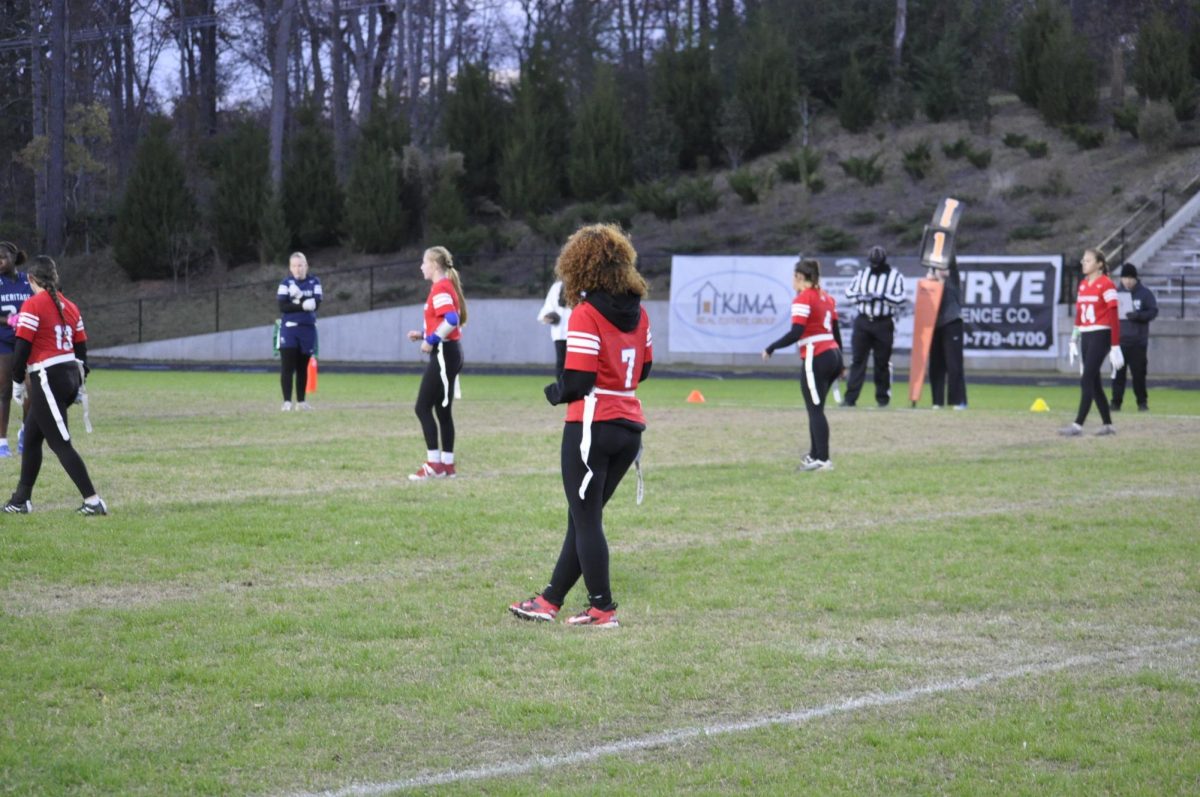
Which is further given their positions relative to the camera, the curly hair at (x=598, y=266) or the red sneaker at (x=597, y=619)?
the red sneaker at (x=597, y=619)

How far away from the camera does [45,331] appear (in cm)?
1045

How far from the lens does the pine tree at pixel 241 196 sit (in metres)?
49.3

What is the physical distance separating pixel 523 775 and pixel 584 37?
173 ft

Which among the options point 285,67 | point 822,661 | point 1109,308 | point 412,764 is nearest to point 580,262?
point 822,661

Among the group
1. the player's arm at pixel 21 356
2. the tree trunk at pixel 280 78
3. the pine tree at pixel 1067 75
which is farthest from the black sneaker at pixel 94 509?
the pine tree at pixel 1067 75

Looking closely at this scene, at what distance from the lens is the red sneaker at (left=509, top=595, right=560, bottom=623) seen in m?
7.62

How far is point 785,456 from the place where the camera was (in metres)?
15.1

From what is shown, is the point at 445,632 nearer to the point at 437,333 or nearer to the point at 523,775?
the point at 523,775

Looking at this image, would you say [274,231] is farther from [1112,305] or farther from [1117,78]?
[1112,305]

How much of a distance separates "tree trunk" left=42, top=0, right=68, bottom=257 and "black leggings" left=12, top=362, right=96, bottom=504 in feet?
132

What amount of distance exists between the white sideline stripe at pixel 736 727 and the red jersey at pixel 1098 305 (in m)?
9.37

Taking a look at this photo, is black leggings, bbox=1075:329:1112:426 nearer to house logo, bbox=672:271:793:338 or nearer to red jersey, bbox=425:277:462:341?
red jersey, bbox=425:277:462:341

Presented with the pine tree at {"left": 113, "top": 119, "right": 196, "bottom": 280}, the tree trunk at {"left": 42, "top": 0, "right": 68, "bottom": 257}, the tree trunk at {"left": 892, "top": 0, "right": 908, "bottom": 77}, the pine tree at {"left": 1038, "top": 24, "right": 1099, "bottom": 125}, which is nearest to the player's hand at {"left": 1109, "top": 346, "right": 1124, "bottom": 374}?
the pine tree at {"left": 1038, "top": 24, "right": 1099, "bottom": 125}

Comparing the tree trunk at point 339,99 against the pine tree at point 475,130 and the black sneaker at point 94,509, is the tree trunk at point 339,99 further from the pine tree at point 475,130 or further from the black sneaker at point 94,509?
the black sneaker at point 94,509
